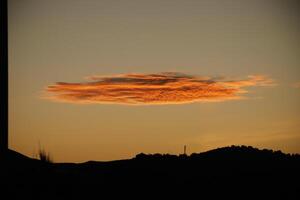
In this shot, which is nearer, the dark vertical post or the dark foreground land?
the dark vertical post

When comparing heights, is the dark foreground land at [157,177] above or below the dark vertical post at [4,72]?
below

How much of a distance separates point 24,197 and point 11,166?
2.54 meters

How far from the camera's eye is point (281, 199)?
15.9m

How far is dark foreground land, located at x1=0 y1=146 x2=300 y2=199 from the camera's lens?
16016mm

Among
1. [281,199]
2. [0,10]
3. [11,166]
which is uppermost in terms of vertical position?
[0,10]

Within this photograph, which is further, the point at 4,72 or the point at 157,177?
the point at 157,177

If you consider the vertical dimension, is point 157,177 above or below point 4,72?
below

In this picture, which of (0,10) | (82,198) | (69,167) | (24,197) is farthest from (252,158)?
(0,10)

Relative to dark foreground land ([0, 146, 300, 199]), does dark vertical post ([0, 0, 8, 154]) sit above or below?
above

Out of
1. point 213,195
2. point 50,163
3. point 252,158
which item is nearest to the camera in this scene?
point 213,195

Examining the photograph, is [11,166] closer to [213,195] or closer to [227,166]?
[213,195]

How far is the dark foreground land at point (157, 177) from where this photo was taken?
16016 millimetres

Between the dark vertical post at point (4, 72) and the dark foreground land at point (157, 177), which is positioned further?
the dark foreground land at point (157, 177)

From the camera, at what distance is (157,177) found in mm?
17875
